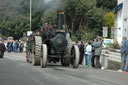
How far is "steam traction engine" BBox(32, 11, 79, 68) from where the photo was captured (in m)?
16.8

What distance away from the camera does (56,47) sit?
16969 millimetres

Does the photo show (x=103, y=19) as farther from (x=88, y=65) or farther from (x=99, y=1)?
(x=88, y=65)

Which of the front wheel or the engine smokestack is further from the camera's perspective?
the front wheel

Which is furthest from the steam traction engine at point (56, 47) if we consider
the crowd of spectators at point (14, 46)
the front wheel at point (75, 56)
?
the crowd of spectators at point (14, 46)

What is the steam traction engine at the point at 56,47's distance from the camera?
16.8 metres

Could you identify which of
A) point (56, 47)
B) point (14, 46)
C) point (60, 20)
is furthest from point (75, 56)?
point (14, 46)

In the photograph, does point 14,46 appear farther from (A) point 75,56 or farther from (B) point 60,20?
(A) point 75,56

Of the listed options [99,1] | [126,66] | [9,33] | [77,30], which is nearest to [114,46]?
[126,66]

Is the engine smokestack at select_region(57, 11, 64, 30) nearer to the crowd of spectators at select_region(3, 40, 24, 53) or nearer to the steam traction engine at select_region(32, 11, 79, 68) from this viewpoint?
the steam traction engine at select_region(32, 11, 79, 68)

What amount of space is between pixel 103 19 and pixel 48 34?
3915cm

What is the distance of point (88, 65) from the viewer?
2098 centimetres

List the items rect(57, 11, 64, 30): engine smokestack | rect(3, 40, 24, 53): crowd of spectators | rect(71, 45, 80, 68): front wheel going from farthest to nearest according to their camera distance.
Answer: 1. rect(3, 40, 24, 53): crowd of spectators
2. rect(71, 45, 80, 68): front wheel
3. rect(57, 11, 64, 30): engine smokestack

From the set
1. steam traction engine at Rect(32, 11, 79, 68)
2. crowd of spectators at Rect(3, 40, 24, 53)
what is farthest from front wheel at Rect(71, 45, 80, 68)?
crowd of spectators at Rect(3, 40, 24, 53)

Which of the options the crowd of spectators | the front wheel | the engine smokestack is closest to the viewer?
the engine smokestack
